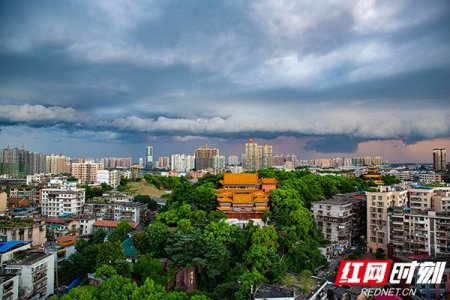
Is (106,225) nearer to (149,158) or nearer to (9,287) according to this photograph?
(9,287)

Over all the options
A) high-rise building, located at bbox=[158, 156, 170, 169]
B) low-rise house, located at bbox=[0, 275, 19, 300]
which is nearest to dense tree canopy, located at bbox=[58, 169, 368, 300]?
low-rise house, located at bbox=[0, 275, 19, 300]

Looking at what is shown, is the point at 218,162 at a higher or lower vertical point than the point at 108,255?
higher

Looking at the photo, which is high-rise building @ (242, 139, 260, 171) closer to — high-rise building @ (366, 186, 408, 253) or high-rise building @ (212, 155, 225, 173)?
high-rise building @ (212, 155, 225, 173)

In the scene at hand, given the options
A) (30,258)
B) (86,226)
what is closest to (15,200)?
(86,226)

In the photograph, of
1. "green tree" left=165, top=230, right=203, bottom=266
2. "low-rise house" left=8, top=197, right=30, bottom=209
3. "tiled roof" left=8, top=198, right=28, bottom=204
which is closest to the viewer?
"green tree" left=165, top=230, right=203, bottom=266

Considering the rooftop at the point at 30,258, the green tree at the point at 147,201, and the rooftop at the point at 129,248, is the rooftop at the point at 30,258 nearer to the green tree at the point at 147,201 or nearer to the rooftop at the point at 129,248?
the rooftop at the point at 129,248

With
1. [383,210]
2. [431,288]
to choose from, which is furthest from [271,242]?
[383,210]
